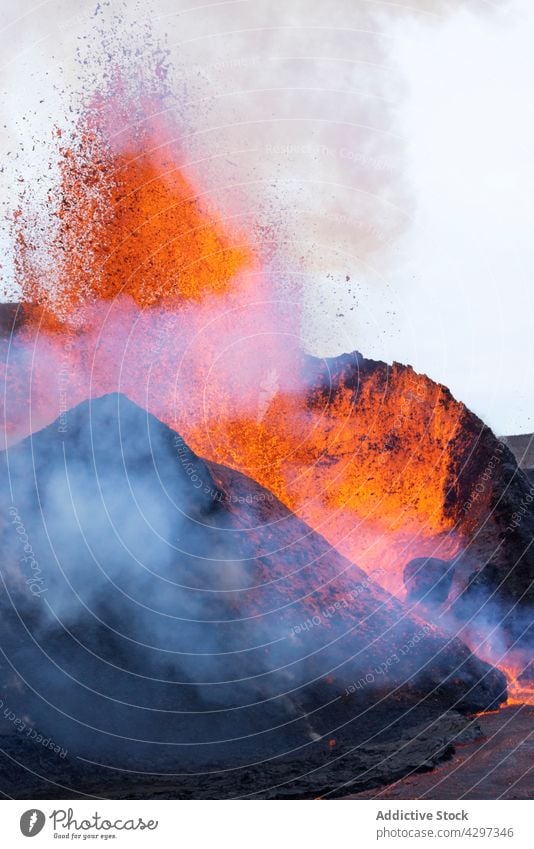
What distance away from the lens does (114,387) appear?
28.7 metres

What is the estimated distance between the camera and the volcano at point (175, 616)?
16.6 meters

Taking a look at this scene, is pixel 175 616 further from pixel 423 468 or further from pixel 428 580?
pixel 423 468

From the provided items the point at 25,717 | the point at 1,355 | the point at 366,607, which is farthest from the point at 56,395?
the point at 25,717

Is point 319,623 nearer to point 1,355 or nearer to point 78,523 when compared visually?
point 78,523

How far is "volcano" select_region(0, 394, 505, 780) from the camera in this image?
1658 centimetres

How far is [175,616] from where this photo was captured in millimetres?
19172

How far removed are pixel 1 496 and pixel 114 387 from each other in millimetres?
9202
